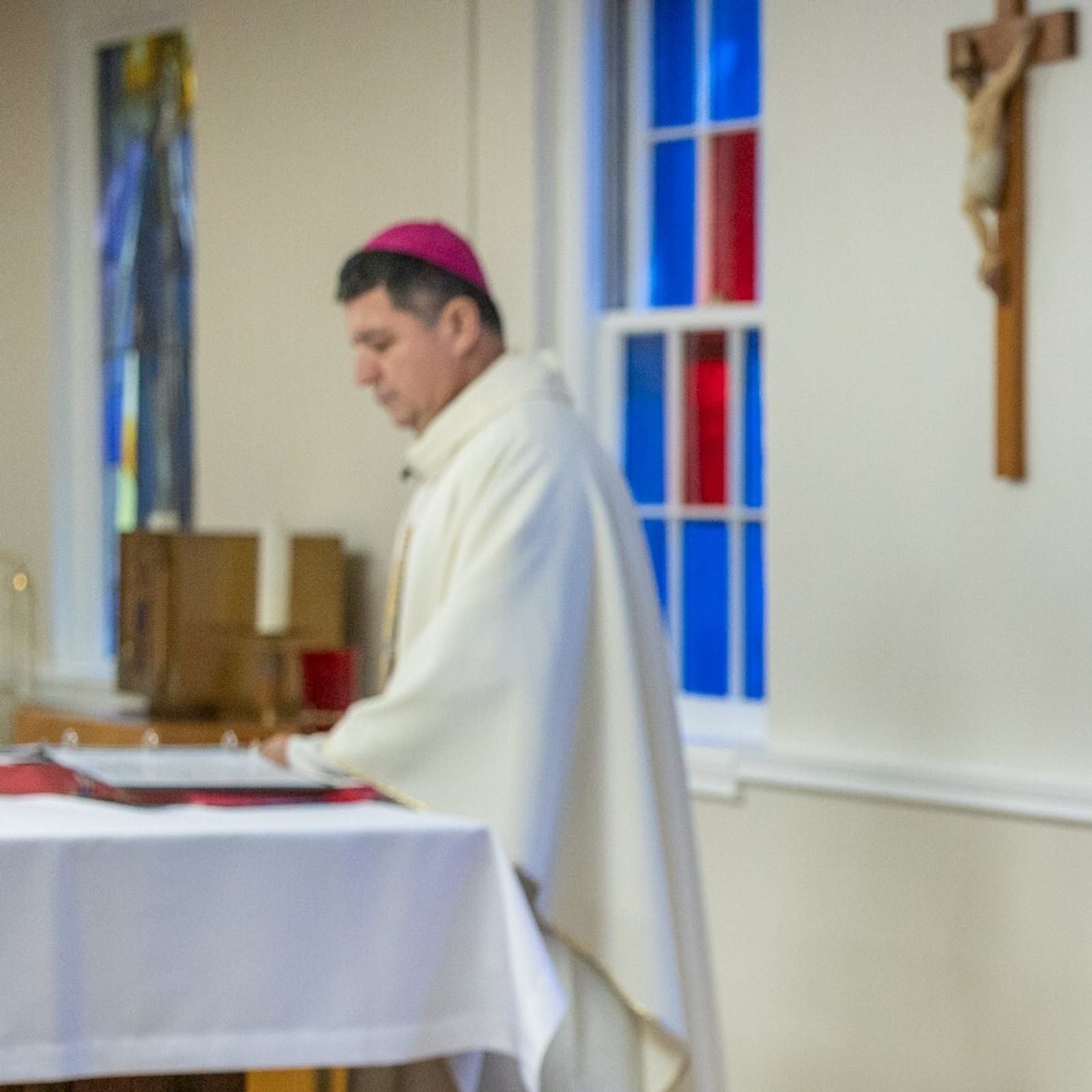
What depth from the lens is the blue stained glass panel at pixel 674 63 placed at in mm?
4945

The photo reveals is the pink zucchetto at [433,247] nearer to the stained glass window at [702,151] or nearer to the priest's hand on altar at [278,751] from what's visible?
the priest's hand on altar at [278,751]

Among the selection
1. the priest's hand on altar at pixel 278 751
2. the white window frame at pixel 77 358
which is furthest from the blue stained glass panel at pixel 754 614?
the white window frame at pixel 77 358

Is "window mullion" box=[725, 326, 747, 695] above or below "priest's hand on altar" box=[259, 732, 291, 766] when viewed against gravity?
above

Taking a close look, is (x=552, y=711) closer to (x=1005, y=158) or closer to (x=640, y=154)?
(x=1005, y=158)

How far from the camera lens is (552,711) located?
293 cm

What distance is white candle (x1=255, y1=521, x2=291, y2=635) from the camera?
508 cm

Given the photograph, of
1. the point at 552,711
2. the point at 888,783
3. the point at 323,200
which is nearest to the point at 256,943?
the point at 552,711

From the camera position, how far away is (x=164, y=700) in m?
5.33

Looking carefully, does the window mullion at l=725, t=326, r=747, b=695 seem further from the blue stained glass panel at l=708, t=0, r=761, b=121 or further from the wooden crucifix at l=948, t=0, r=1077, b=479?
the wooden crucifix at l=948, t=0, r=1077, b=479

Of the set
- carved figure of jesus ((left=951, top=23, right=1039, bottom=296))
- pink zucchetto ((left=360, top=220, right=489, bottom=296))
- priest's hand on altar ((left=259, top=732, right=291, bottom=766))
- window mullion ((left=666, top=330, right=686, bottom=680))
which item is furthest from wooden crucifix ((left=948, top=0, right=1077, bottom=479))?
priest's hand on altar ((left=259, top=732, right=291, bottom=766))

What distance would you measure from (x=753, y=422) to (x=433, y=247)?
174 cm

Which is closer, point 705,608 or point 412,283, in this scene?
point 412,283

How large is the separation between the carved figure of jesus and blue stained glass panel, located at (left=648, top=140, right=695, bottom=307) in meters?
1.03

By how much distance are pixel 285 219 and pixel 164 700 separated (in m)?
1.43
